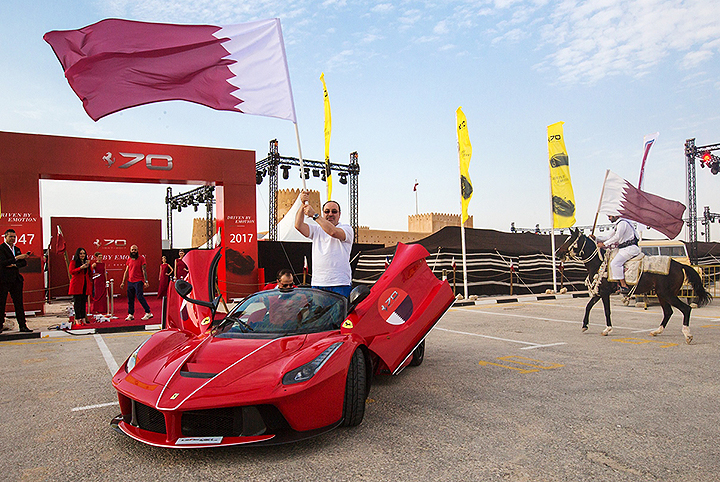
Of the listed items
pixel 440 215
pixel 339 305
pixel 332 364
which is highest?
pixel 440 215

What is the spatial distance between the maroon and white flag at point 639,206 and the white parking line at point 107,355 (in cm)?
1136

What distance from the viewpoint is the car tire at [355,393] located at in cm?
341

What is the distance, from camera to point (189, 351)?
3555mm

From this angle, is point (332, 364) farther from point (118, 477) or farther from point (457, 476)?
point (118, 477)

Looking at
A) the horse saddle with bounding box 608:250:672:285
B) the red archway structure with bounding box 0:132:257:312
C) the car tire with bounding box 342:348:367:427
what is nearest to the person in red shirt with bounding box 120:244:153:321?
the red archway structure with bounding box 0:132:257:312

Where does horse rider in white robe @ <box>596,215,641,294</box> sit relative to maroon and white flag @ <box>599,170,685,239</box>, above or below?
below

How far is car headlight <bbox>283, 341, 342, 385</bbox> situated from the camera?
301 cm

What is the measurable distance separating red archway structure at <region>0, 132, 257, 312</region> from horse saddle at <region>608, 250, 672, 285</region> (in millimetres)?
11064

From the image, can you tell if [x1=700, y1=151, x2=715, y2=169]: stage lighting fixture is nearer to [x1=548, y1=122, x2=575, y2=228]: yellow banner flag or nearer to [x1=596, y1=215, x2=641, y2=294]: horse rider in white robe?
[x1=548, y1=122, x2=575, y2=228]: yellow banner flag

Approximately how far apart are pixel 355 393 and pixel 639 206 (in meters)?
12.8

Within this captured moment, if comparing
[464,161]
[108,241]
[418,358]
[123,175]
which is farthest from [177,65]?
[108,241]

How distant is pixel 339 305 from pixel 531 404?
1.81m

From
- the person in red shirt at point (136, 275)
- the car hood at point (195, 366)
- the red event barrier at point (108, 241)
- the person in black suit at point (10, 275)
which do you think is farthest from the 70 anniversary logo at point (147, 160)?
the car hood at point (195, 366)

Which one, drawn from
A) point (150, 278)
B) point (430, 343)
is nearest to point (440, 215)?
point (150, 278)
